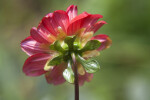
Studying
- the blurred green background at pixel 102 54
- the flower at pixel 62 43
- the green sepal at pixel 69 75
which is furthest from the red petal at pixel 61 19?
the blurred green background at pixel 102 54

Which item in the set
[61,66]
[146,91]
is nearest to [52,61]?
[61,66]

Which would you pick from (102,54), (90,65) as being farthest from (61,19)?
(102,54)

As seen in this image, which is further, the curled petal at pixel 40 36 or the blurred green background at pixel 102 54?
the blurred green background at pixel 102 54

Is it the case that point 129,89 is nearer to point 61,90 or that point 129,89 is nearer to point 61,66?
point 61,90

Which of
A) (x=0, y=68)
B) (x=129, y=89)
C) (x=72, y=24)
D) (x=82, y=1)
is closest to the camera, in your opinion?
(x=72, y=24)

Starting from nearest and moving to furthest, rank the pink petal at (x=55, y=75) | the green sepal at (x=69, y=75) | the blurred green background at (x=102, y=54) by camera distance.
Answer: the green sepal at (x=69, y=75) < the pink petal at (x=55, y=75) < the blurred green background at (x=102, y=54)

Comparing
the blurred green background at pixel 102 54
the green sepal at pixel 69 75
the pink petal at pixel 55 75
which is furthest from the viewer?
the blurred green background at pixel 102 54

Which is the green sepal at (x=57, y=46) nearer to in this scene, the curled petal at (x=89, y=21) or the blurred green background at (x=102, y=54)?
the curled petal at (x=89, y=21)

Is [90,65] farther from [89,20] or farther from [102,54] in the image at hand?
[102,54]

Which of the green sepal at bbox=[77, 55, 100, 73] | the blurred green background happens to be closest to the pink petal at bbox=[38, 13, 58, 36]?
the green sepal at bbox=[77, 55, 100, 73]
